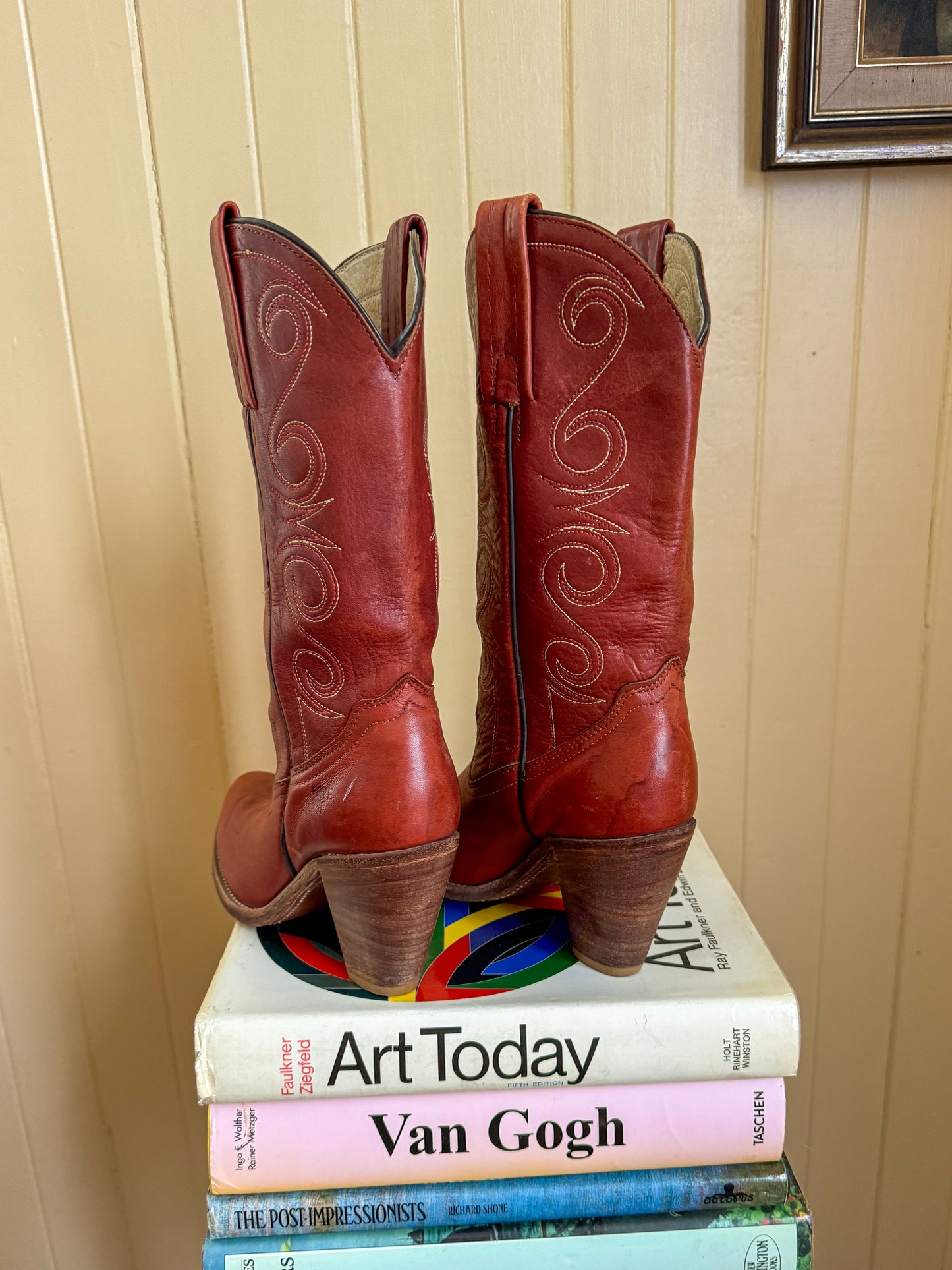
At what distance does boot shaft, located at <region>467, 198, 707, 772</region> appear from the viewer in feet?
1.86

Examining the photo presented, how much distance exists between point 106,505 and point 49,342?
0.58 ft

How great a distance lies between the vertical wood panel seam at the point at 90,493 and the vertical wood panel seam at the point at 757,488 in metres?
0.73

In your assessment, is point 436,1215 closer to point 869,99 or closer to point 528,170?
point 528,170

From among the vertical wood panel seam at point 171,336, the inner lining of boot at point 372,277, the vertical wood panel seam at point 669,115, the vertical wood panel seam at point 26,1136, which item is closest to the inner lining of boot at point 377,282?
the inner lining of boot at point 372,277

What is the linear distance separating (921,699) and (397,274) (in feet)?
2.56

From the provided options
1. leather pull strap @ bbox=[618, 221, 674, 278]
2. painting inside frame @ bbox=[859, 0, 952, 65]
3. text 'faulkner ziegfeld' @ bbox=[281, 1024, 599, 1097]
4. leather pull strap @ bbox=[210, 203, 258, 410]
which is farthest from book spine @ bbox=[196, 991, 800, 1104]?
painting inside frame @ bbox=[859, 0, 952, 65]

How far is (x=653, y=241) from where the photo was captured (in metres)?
0.64

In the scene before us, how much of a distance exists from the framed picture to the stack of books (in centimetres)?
79

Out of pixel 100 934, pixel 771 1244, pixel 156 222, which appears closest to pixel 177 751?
pixel 100 934

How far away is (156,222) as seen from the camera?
860mm

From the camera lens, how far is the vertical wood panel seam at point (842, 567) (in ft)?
2.90

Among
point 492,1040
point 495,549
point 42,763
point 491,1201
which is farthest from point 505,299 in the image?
point 42,763

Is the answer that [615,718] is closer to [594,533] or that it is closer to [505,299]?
[594,533]

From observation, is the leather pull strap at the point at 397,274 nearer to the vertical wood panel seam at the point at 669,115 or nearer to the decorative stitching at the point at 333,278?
the decorative stitching at the point at 333,278
